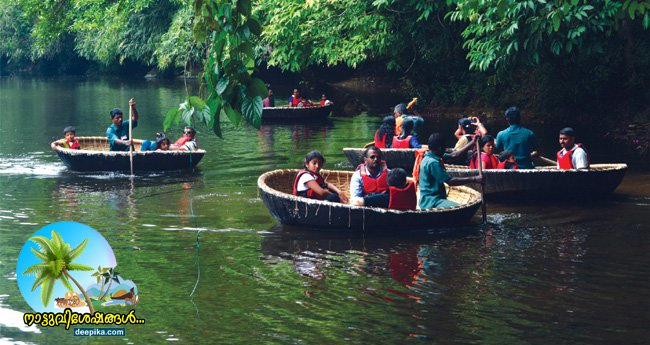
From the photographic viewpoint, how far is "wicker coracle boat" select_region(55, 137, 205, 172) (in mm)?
18453

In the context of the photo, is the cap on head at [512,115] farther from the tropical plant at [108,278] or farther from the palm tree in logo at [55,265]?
the palm tree in logo at [55,265]

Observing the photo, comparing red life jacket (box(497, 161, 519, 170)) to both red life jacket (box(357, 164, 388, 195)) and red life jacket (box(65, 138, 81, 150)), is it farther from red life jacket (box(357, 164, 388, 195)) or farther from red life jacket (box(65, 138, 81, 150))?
red life jacket (box(65, 138, 81, 150))

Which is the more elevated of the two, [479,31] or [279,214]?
[479,31]

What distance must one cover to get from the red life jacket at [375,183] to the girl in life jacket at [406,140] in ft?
17.1

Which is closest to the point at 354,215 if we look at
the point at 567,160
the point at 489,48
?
the point at 567,160

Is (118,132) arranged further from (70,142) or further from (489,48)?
(489,48)

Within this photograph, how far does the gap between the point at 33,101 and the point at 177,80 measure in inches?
609

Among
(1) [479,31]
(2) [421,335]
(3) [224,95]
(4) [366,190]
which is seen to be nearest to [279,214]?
(4) [366,190]

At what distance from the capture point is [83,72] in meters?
63.3

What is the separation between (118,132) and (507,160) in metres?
7.49

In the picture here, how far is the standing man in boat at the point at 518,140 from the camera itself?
15.4 metres

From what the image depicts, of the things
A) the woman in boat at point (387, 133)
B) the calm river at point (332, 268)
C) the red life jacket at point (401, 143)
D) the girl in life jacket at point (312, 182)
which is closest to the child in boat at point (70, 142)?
the calm river at point (332, 268)

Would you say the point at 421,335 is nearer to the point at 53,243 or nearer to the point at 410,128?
the point at 53,243

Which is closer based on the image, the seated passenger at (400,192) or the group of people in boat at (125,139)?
the seated passenger at (400,192)
